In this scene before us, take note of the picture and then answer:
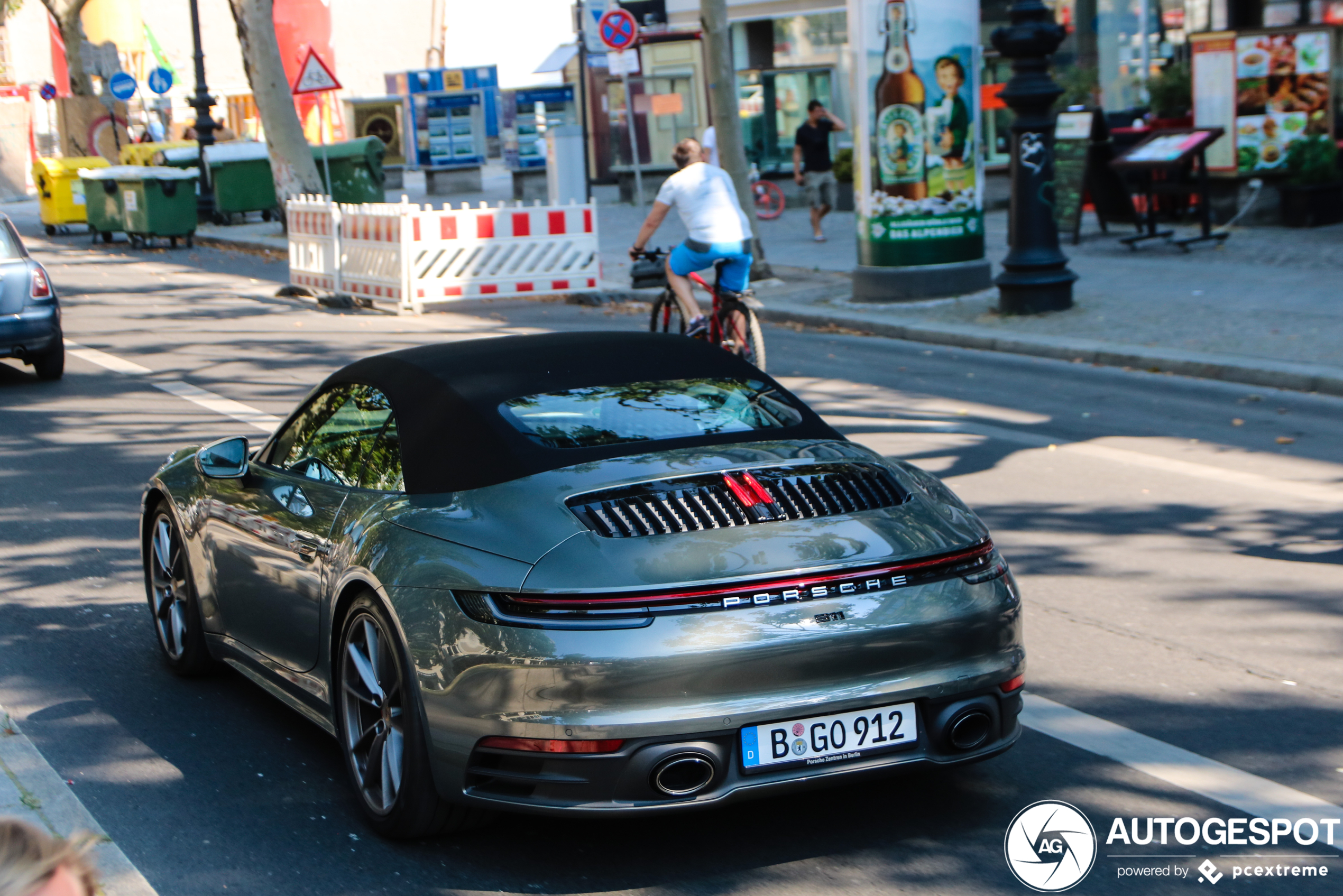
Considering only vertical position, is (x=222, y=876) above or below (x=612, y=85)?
below

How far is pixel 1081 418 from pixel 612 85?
2456 centimetres

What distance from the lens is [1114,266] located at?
56.4 ft

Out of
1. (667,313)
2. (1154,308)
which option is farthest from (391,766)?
(1154,308)

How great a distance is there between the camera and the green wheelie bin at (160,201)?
90.4ft

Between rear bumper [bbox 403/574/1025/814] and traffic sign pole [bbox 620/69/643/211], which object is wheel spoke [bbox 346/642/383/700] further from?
traffic sign pole [bbox 620/69/643/211]

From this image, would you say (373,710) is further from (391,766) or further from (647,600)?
(647,600)

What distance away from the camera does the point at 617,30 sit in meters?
23.1

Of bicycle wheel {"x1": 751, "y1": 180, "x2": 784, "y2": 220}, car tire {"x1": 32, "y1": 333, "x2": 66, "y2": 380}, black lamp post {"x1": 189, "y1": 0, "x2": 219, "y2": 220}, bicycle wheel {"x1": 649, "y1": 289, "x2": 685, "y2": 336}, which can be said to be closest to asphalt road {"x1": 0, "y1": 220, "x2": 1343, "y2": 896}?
car tire {"x1": 32, "y1": 333, "x2": 66, "y2": 380}

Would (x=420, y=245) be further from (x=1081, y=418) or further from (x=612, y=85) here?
(x=612, y=85)

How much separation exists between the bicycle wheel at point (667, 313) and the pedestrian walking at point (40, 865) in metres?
10.9

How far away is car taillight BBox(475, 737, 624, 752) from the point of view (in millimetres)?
3668

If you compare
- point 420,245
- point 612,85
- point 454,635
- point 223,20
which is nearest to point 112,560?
point 454,635

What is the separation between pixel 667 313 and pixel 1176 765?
27.9ft

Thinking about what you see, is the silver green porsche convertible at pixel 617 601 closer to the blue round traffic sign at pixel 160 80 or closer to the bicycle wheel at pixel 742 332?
the bicycle wheel at pixel 742 332
